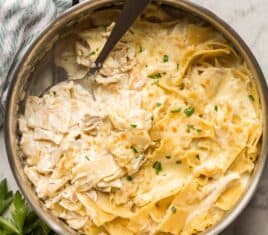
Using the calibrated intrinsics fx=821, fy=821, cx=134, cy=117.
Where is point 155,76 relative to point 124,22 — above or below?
below

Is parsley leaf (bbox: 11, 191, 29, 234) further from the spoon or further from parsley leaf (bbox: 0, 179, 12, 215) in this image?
the spoon

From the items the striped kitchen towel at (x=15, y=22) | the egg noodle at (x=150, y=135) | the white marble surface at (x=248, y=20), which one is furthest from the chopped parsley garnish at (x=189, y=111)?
the striped kitchen towel at (x=15, y=22)

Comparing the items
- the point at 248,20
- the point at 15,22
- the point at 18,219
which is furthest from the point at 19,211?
the point at 248,20

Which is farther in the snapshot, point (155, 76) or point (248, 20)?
point (248, 20)

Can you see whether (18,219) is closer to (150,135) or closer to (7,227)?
(7,227)

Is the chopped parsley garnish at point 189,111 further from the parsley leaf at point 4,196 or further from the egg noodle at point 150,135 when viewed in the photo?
the parsley leaf at point 4,196

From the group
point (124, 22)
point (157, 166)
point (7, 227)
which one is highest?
point (124, 22)
